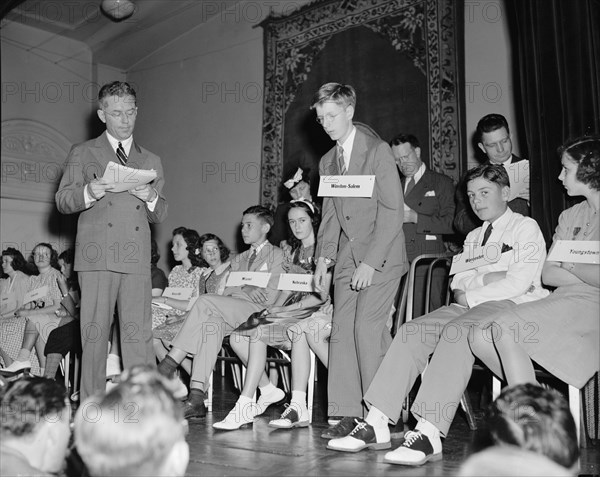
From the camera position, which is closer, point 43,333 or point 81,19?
point 43,333

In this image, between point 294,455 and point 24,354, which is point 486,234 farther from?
point 24,354

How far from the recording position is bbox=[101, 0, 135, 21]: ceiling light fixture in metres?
6.69

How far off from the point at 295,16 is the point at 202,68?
1.50 metres

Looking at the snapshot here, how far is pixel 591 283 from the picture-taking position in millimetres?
2568

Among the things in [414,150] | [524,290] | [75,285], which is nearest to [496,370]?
[524,290]

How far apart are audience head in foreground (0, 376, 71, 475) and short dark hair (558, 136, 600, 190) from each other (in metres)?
2.18

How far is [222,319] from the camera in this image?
143 inches

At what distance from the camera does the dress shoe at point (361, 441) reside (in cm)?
250

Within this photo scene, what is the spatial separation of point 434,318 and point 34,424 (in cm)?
185

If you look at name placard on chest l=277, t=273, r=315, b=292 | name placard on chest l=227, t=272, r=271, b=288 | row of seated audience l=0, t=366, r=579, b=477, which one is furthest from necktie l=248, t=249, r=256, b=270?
row of seated audience l=0, t=366, r=579, b=477

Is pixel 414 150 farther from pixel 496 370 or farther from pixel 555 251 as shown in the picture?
pixel 496 370

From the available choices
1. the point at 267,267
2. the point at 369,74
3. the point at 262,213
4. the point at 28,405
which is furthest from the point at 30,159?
the point at 28,405

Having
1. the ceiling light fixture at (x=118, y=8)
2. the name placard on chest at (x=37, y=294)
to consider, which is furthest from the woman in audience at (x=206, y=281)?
the ceiling light fixture at (x=118, y=8)

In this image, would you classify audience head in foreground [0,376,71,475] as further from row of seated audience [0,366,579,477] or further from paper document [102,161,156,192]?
paper document [102,161,156,192]
